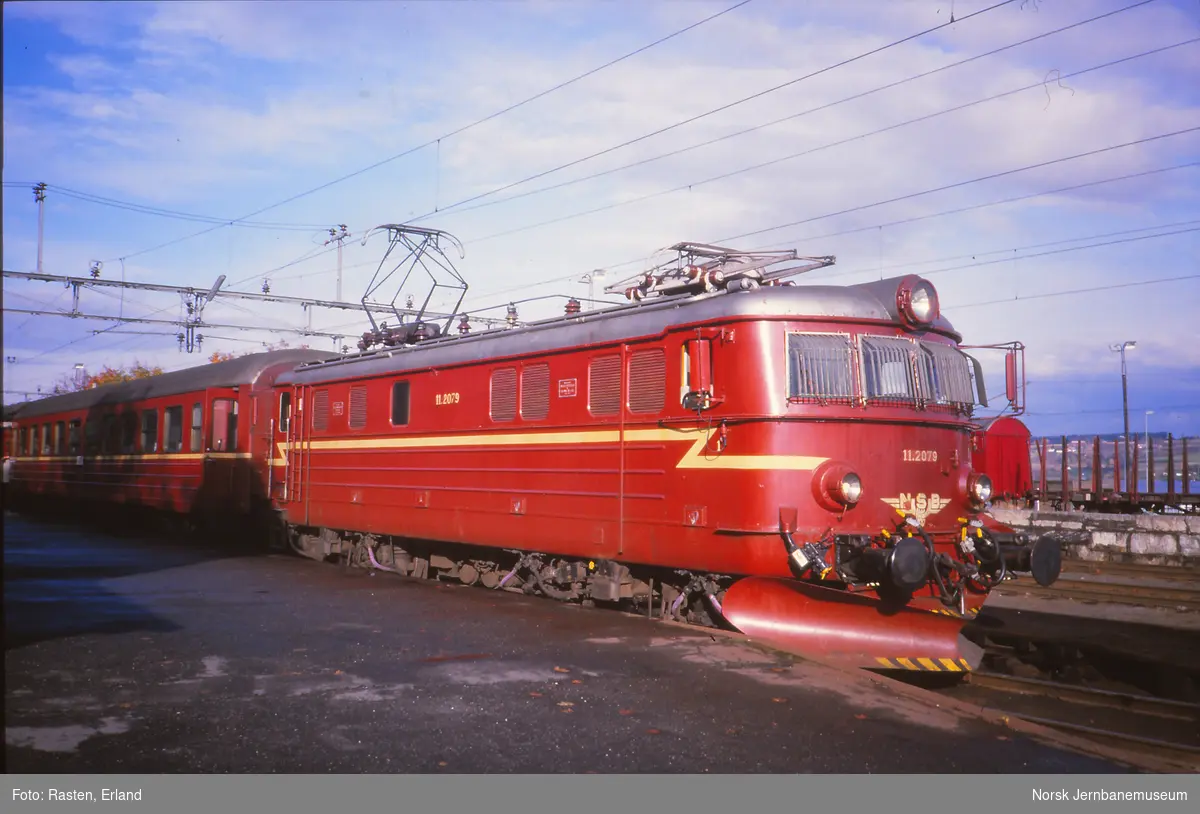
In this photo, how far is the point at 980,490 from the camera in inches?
383

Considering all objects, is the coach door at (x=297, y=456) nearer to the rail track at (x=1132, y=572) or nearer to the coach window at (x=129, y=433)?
Answer: the coach window at (x=129, y=433)

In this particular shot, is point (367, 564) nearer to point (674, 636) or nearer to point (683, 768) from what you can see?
point (674, 636)

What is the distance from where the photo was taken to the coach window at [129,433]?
23844mm

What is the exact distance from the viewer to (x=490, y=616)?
35.3ft

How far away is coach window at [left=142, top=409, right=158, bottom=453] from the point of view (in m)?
22.7

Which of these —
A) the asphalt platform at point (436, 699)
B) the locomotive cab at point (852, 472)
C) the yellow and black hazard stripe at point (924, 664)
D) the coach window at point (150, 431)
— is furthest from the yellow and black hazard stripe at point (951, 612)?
the coach window at point (150, 431)

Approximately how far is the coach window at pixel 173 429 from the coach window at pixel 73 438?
24.1 feet

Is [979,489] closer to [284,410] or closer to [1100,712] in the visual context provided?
[1100,712]

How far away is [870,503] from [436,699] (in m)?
4.38

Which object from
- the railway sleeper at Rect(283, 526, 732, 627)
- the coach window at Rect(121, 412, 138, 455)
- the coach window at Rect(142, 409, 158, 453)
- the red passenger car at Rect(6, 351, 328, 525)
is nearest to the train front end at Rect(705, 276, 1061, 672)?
the railway sleeper at Rect(283, 526, 732, 627)

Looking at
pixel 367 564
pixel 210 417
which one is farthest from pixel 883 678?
pixel 210 417

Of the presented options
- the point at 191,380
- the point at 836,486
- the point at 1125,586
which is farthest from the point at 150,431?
the point at 1125,586

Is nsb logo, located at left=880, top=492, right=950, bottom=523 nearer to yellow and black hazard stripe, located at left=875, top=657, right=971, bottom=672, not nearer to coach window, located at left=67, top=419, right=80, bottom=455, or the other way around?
yellow and black hazard stripe, located at left=875, top=657, right=971, bottom=672

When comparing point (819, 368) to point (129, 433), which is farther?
point (129, 433)
